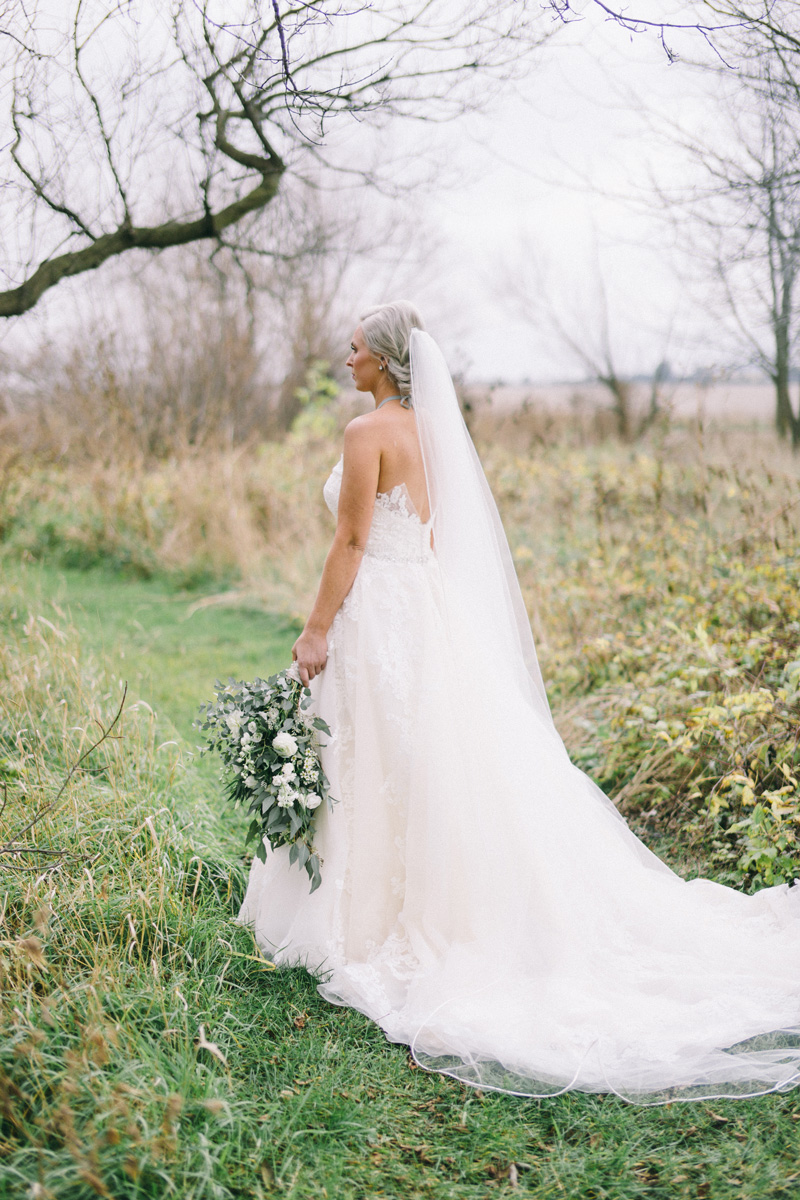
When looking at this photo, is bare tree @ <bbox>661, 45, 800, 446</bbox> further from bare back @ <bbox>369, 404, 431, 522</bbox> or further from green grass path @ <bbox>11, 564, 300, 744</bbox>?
green grass path @ <bbox>11, 564, 300, 744</bbox>

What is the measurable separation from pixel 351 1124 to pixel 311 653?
4.75 ft

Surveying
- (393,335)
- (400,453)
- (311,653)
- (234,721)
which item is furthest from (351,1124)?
(393,335)

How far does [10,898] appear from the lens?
2.67 meters

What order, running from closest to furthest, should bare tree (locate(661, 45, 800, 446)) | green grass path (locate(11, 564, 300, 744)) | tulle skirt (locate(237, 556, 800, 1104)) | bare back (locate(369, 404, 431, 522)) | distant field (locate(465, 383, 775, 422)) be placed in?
tulle skirt (locate(237, 556, 800, 1104))
bare back (locate(369, 404, 431, 522))
bare tree (locate(661, 45, 800, 446))
green grass path (locate(11, 564, 300, 744))
distant field (locate(465, 383, 775, 422))

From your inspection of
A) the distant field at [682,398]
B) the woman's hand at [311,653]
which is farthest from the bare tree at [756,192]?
the woman's hand at [311,653]

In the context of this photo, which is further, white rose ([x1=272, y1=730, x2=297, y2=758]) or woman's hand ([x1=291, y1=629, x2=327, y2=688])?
woman's hand ([x1=291, y1=629, x2=327, y2=688])

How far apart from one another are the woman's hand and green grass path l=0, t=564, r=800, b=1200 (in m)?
0.92

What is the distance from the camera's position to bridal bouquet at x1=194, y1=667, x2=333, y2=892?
2.80 meters

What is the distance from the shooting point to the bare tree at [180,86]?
315cm

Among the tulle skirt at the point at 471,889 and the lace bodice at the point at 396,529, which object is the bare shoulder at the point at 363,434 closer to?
the lace bodice at the point at 396,529

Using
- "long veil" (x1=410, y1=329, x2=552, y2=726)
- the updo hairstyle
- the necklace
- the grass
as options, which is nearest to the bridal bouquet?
the grass

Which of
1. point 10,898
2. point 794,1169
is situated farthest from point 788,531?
point 10,898

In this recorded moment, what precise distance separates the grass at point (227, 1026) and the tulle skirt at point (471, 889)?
0.76 feet

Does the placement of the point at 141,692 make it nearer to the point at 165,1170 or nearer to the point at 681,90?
the point at 165,1170
